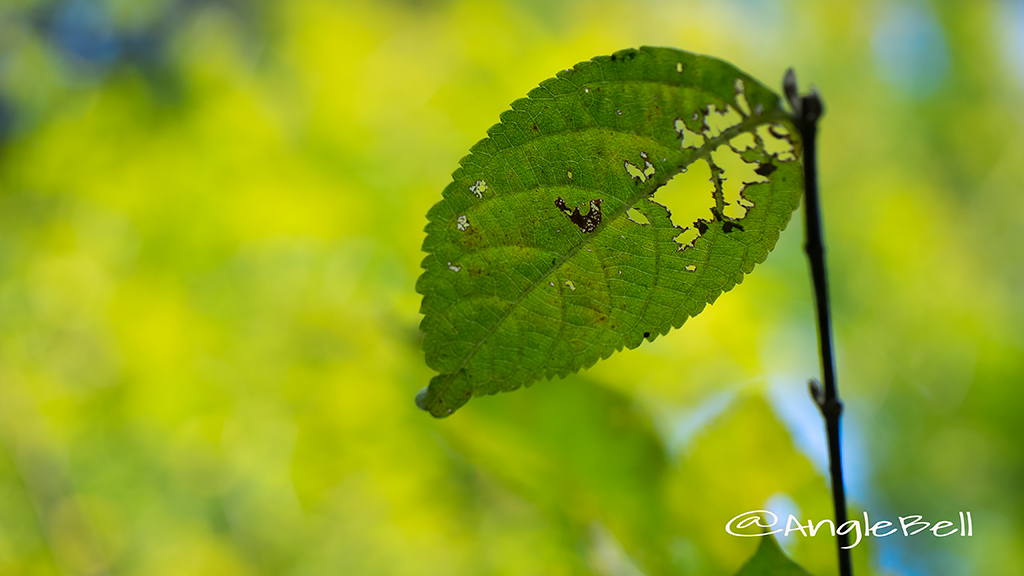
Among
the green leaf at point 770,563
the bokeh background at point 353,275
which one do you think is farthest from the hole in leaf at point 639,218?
the bokeh background at point 353,275

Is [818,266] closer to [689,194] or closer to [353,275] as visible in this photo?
[689,194]

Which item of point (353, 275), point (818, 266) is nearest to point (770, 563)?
point (818, 266)

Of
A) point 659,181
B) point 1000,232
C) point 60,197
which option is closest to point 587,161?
point 659,181

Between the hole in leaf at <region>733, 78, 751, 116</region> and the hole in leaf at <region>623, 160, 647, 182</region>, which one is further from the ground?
the hole in leaf at <region>733, 78, 751, 116</region>

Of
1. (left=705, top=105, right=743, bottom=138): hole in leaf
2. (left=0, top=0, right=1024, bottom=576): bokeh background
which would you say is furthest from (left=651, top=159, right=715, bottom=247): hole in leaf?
(left=705, top=105, right=743, bottom=138): hole in leaf

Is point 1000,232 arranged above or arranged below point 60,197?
above

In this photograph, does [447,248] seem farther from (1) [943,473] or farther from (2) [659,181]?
(1) [943,473]

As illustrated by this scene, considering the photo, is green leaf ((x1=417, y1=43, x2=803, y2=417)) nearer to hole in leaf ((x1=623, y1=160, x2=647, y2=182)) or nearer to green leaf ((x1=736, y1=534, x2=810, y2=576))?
hole in leaf ((x1=623, y1=160, x2=647, y2=182))
